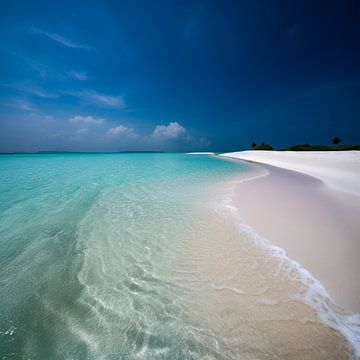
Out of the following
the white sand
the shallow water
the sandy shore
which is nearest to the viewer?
the shallow water

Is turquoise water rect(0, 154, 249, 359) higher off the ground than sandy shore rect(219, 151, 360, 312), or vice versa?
sandy shore rect(219, 151, 360, 312)

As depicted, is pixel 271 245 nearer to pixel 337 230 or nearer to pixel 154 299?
pixel 337 230

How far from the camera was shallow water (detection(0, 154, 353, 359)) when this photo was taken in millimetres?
1803

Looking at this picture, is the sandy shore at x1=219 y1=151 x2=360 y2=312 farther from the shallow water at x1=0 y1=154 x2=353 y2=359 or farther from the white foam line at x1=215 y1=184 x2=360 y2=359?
the shallow water at x1=0 y1=154 x2=353 y2=359

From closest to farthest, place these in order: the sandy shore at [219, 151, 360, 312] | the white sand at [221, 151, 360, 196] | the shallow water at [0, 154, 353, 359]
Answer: the shallow water at [0, 154, 353, 359] → the sandy shore at [219, 151, 360, 312] → the white sand at [221, 151, 360, 196]

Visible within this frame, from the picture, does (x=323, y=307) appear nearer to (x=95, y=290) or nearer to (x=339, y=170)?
(x=95, y=290)

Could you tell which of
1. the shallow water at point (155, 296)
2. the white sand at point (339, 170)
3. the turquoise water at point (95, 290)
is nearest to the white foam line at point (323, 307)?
the shallow water at point (155, 296)

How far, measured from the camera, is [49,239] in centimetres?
407

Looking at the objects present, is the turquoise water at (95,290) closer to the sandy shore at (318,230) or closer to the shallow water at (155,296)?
the shallow water at (155,296)

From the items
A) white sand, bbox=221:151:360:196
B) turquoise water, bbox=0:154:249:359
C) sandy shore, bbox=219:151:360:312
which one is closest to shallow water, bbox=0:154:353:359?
turquoise water, bbox=0:154:249:359

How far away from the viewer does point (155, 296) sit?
249cm

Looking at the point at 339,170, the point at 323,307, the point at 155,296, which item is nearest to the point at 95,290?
the point at 155,296

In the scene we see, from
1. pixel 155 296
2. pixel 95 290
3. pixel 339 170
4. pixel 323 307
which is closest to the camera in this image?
pixel 323 307

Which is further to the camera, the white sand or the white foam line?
→ the white sand
